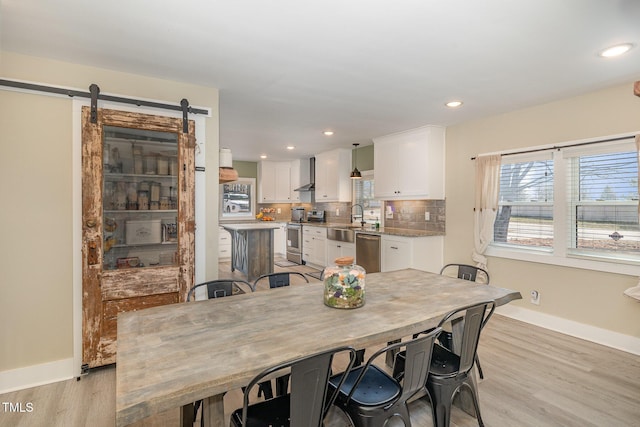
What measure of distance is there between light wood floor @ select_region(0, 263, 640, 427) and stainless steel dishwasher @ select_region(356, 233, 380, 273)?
7.23 feet

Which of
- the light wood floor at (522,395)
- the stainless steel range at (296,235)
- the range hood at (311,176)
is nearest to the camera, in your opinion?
the light wood floor at (522,395)

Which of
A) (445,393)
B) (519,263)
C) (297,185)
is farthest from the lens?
(297,185)

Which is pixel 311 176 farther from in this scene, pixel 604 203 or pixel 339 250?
pixel 604 203

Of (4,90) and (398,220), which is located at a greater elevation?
(4,90)

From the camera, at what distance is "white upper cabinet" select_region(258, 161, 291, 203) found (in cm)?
830

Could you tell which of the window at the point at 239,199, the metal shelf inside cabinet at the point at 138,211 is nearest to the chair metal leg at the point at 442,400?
the metal shelf inside cabinet at the point at 138,211

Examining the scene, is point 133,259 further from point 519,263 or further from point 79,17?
point 519,263

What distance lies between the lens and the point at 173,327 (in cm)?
154

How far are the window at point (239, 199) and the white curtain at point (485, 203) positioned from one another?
19.1 feet

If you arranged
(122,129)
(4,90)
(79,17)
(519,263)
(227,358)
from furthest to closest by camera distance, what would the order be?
(519,263) → (122,129) → (4,90) → (79,17) → (227,358)

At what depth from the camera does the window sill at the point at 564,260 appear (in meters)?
3.06

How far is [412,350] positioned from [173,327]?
3.54 ft

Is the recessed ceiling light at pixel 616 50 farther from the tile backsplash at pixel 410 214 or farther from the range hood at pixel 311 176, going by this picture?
the range hood at pixel 311 176

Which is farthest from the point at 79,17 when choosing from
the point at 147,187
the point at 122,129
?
the point at 147,187
